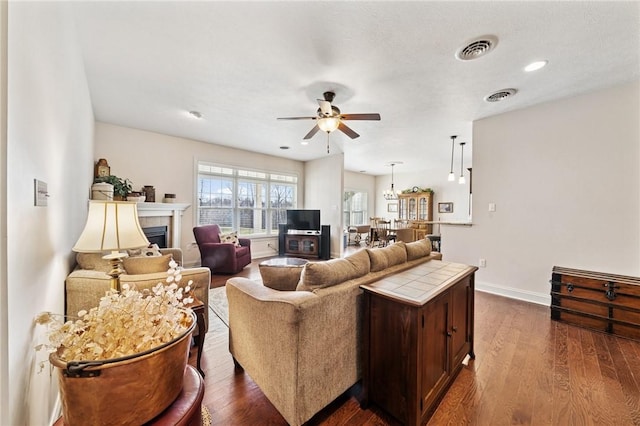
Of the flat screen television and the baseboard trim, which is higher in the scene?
the flat screen television

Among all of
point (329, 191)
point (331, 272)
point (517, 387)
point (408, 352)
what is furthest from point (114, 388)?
point (329, 191)

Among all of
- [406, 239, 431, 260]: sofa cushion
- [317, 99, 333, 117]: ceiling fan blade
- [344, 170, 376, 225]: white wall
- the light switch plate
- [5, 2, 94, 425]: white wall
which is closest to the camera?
[5, 2, 94, 425]: white wall

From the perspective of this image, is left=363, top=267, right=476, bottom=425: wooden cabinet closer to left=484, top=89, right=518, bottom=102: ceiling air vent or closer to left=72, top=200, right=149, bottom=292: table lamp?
left=72, top=200, right=149, bottom=292: table lamp

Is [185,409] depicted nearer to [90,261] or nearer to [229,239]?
[90,261]

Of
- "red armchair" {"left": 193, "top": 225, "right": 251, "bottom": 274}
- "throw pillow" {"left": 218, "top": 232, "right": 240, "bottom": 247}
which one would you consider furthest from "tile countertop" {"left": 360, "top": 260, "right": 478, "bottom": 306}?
"throw pillow" {"left": 218, "top": 232, "right": 240, "bottom": 247}

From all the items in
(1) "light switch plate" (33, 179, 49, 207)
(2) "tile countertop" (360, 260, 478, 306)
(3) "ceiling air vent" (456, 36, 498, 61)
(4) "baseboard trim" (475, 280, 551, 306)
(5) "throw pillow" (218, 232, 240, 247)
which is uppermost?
(3) "ceiling air vent" (456, 36, 498, 61)

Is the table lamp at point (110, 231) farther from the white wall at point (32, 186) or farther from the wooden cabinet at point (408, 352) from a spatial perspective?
the wooden cabinet at point (408, 352)

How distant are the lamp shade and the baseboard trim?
434 centimetres

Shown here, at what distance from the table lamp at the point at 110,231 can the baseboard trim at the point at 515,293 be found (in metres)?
4.33

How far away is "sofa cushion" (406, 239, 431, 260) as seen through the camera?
7.24 feet

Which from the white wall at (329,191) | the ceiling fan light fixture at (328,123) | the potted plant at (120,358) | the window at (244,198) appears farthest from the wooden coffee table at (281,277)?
the white wall at (329,191)

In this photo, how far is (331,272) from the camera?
1531 millimetres

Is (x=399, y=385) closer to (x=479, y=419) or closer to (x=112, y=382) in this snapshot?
(x=479, y=419)

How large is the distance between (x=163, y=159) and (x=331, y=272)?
4.68 m
